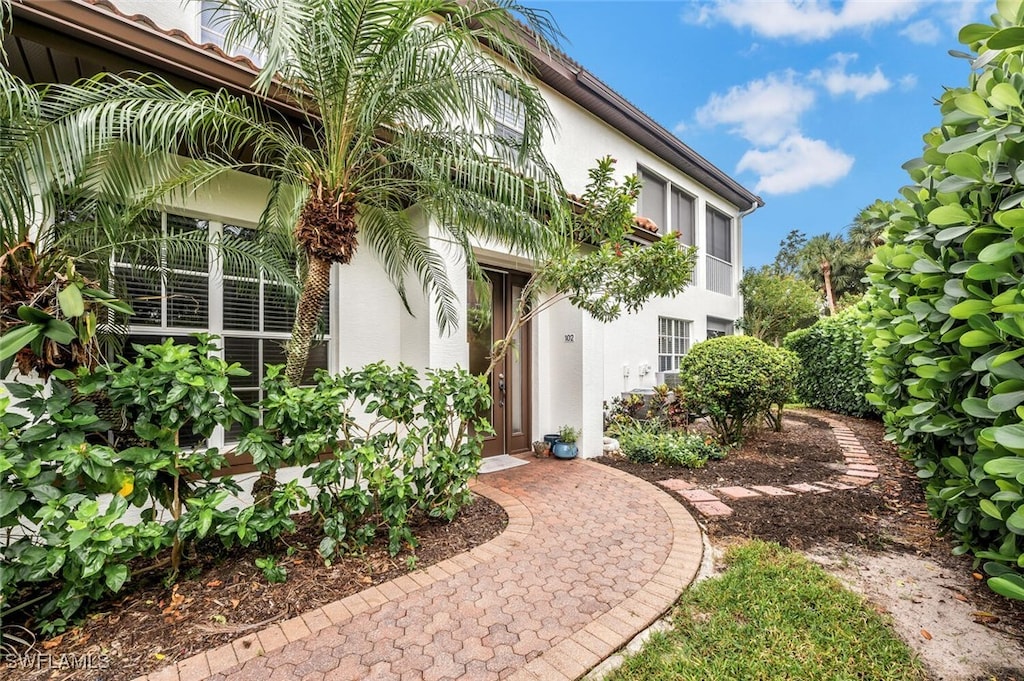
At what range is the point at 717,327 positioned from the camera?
1522 cm

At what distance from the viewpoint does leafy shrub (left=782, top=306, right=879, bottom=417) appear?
10.8 metres

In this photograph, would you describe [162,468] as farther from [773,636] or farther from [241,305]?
[773,636]

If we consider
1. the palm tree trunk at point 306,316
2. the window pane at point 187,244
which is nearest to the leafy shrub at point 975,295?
the palm tree trunk at point 306,316

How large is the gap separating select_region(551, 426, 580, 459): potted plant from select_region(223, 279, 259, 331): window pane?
483cm

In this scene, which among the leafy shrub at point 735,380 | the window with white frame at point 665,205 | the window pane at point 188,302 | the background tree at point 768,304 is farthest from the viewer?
the background tree at point 768,304

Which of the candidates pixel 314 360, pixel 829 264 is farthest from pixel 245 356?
pixel 829 264

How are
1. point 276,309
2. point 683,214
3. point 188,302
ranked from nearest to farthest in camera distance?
point 188,302 → point 276,309 → point 683,214

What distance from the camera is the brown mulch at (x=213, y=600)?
8.36 feet

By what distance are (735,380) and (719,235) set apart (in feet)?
32.3

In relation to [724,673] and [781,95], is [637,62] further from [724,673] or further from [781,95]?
[724,673]

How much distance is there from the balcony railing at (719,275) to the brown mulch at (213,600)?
Answer: 507 inches

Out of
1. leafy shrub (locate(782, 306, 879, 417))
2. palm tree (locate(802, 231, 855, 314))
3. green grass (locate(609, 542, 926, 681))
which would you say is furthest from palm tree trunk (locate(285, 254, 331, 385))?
palm tree (locate(802, 231, 855, 314))

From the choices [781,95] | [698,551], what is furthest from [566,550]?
[781,95]

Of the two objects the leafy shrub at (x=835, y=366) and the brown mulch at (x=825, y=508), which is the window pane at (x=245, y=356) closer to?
the brown mulch at (x=825, y=508)
